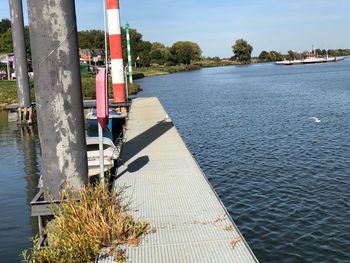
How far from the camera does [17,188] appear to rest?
643 inches

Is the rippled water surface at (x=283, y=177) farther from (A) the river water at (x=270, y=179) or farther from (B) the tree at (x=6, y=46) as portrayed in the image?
(B) the tree at (x=6, y=46)

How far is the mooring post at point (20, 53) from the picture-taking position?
31719 millimetres

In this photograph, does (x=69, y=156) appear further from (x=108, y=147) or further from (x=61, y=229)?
(x=108, y=147)

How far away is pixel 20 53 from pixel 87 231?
2879 cm

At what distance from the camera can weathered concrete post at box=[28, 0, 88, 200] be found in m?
8.27

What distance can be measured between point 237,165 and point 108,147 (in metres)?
6.87

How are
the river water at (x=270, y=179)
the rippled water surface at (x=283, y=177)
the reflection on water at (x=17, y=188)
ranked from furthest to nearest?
the reflection on water at (x=17, y=188) < the river water at (x=270, y=179) < the rippled water surface at (x=283, y=177)

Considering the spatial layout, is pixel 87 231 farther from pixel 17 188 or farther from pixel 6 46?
pixel 6 46

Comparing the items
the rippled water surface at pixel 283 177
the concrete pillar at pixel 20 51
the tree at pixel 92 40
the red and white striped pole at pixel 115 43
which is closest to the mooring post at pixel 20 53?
the concrete pillar at pixel 20 51

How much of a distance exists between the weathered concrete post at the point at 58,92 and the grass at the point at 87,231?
69 centimetres

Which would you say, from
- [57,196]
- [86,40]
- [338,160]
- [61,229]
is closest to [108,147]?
[57,196]

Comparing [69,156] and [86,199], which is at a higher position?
[69,156]

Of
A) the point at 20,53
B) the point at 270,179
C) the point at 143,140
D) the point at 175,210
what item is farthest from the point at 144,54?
the point at 175,210

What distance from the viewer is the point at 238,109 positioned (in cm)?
4047
